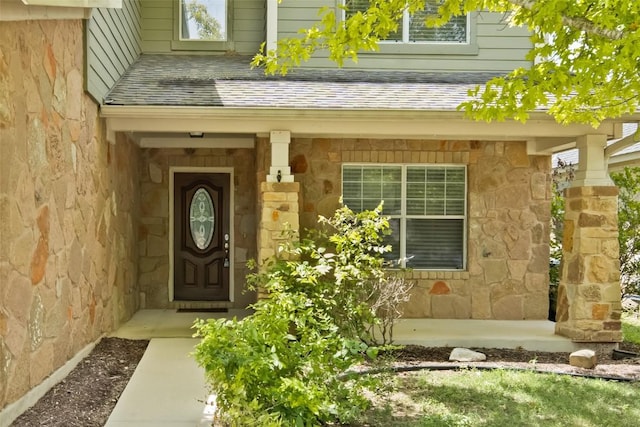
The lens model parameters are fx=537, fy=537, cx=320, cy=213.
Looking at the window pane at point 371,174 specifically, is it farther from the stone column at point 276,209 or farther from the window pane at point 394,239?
the stone column at point 276,209

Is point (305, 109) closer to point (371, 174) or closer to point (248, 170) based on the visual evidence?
point (371, 174)

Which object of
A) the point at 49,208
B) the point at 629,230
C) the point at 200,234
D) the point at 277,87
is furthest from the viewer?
the point at 200,234

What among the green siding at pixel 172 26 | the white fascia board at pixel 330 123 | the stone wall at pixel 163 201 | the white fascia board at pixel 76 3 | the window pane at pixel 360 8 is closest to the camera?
the white fascia board at pixel 76 3

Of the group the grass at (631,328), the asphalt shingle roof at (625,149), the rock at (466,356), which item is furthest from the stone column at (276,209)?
the grass at (631,328)

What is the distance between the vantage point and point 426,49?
788 cm

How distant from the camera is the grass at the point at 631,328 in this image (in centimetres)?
712

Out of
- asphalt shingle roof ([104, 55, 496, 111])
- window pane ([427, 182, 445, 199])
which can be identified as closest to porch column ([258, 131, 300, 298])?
asphalt shingle roof ([104, 55, 496, 111])

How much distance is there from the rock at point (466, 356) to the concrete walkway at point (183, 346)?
427 millimetres

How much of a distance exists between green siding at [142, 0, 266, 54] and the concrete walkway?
13.6ft

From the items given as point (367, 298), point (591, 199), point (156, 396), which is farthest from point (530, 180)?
point (156, 396)

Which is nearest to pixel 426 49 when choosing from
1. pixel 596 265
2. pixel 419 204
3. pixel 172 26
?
pixel 419 204

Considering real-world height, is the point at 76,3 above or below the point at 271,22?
below

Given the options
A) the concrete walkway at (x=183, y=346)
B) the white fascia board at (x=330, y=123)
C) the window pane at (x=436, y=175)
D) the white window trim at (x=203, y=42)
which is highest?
the white window trim at (x=203, y=42)

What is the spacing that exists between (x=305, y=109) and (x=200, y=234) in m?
3.40
